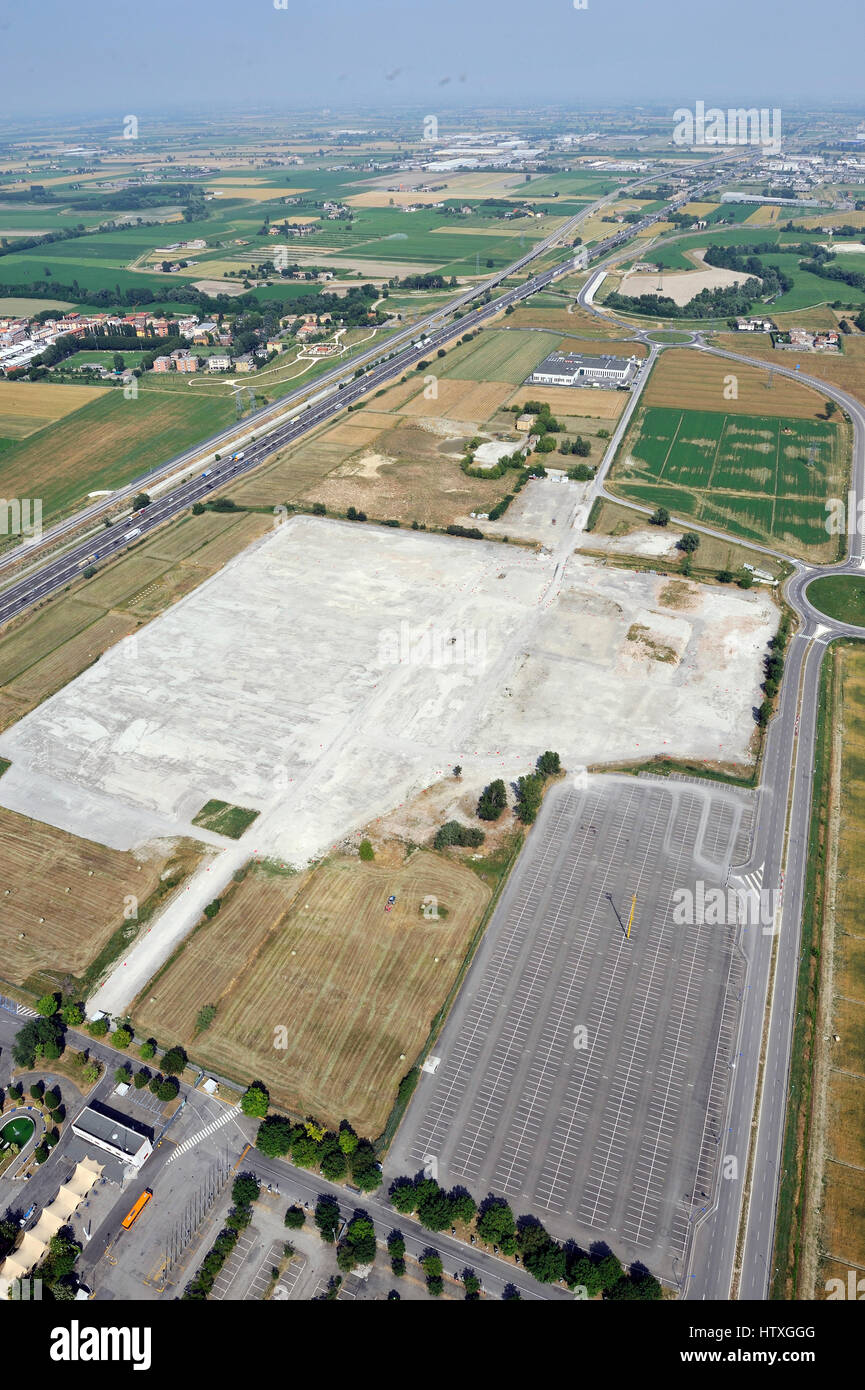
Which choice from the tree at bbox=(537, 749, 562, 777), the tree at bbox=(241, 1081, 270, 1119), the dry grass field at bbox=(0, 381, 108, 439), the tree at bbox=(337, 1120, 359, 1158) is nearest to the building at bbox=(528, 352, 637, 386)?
the dry grass field at bbox=(0, 381, 108, 439)

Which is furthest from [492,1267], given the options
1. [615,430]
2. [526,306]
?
[526,306]

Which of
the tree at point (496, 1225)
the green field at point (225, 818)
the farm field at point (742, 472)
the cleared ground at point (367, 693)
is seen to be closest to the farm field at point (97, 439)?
the cleared ground at point (367, 693)

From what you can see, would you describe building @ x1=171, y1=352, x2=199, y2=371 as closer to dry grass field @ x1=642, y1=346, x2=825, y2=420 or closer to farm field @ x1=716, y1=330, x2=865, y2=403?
dry grass field @ x1=642, y1=346, x2=825, y2=420

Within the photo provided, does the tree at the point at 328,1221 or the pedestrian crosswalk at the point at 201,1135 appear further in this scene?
the pedestrian crosswalk at the point at 201,1135

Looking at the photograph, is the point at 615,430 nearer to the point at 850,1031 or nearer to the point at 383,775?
the point at 383,775

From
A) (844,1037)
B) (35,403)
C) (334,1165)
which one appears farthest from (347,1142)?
(35,403)

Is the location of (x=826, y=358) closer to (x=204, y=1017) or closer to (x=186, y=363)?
(x=186, y=363)

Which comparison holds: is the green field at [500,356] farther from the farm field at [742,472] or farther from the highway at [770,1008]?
the highway at [770,1008]
